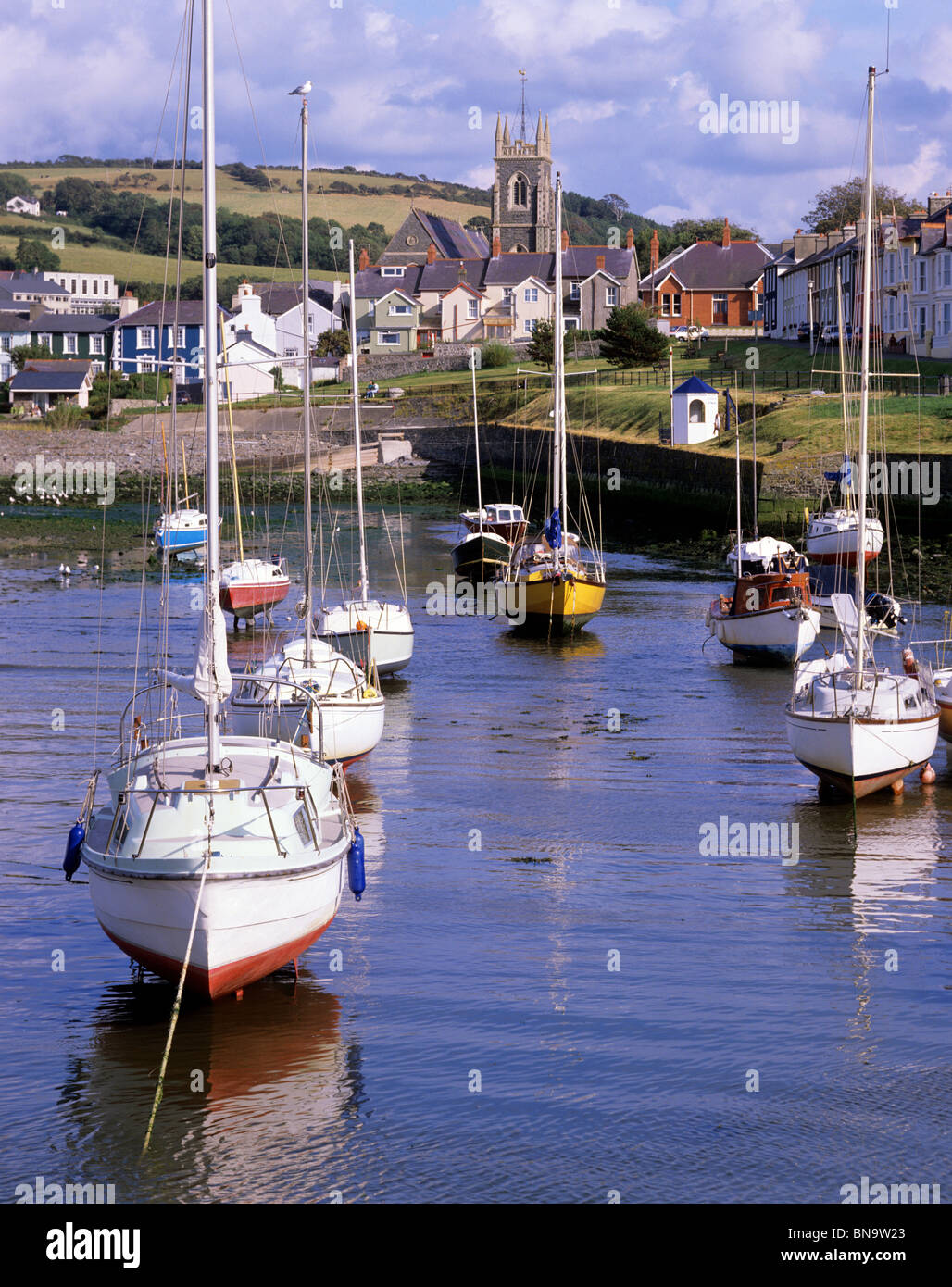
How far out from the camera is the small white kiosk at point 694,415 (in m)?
67.9

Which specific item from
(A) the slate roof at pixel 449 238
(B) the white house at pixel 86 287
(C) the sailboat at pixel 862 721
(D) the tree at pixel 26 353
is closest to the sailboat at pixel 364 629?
(C) the sailboat at pixel 862 721

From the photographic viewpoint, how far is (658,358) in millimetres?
88688

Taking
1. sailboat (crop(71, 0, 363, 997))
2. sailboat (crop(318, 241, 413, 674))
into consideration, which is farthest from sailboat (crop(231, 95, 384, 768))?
A: sailboat (crop(71, 0, 363, 997))

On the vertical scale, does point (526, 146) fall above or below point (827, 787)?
above

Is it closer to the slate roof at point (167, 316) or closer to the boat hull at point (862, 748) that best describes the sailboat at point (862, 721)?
the boat hull at point (862, 748)

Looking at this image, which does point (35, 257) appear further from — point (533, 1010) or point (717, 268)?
point (533, 1010)

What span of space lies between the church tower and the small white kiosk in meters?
78.3

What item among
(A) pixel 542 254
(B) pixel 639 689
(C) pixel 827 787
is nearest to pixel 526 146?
(A) pixel 542 254

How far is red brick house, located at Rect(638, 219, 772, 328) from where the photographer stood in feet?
371

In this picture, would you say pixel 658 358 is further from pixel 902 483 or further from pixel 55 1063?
pixel 55 1063

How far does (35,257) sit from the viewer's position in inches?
7121

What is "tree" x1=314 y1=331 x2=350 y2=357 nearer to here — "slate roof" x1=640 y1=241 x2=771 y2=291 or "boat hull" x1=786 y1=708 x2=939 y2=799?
"slate roof" x1=640 y1=241 x2=771 y2=291

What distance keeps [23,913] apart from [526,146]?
144945mm
